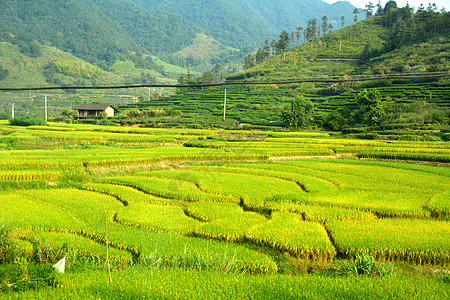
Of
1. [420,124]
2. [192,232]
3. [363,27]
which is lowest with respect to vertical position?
[192,232]

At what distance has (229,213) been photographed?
10648mm

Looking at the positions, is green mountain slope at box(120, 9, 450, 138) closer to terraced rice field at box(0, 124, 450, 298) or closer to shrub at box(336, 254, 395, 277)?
terraced rice field at box(0, 124, 450, 298)

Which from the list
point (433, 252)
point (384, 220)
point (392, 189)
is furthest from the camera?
point (392, 189)

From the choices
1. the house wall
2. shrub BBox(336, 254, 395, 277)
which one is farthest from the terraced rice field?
the house wall

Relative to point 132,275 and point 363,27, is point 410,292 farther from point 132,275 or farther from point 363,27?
point 363,27

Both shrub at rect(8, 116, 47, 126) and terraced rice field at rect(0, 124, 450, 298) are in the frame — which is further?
shrub at rect(8, 116, 47, 126)

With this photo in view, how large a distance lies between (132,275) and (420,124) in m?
43.3

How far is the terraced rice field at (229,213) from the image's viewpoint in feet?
24.7

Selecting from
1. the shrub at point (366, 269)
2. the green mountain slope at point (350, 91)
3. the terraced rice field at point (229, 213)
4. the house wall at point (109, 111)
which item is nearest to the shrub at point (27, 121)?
the green mountain slope at point (350, 91)

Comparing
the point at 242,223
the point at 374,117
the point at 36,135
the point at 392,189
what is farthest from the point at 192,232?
the point at 374,117

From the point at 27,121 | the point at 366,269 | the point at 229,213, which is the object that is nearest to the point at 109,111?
the point at 27,121

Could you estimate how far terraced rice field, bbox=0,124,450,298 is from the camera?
7535 millimetres

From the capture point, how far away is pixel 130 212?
1055cm

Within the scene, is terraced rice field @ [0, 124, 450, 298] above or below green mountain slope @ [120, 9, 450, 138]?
below
